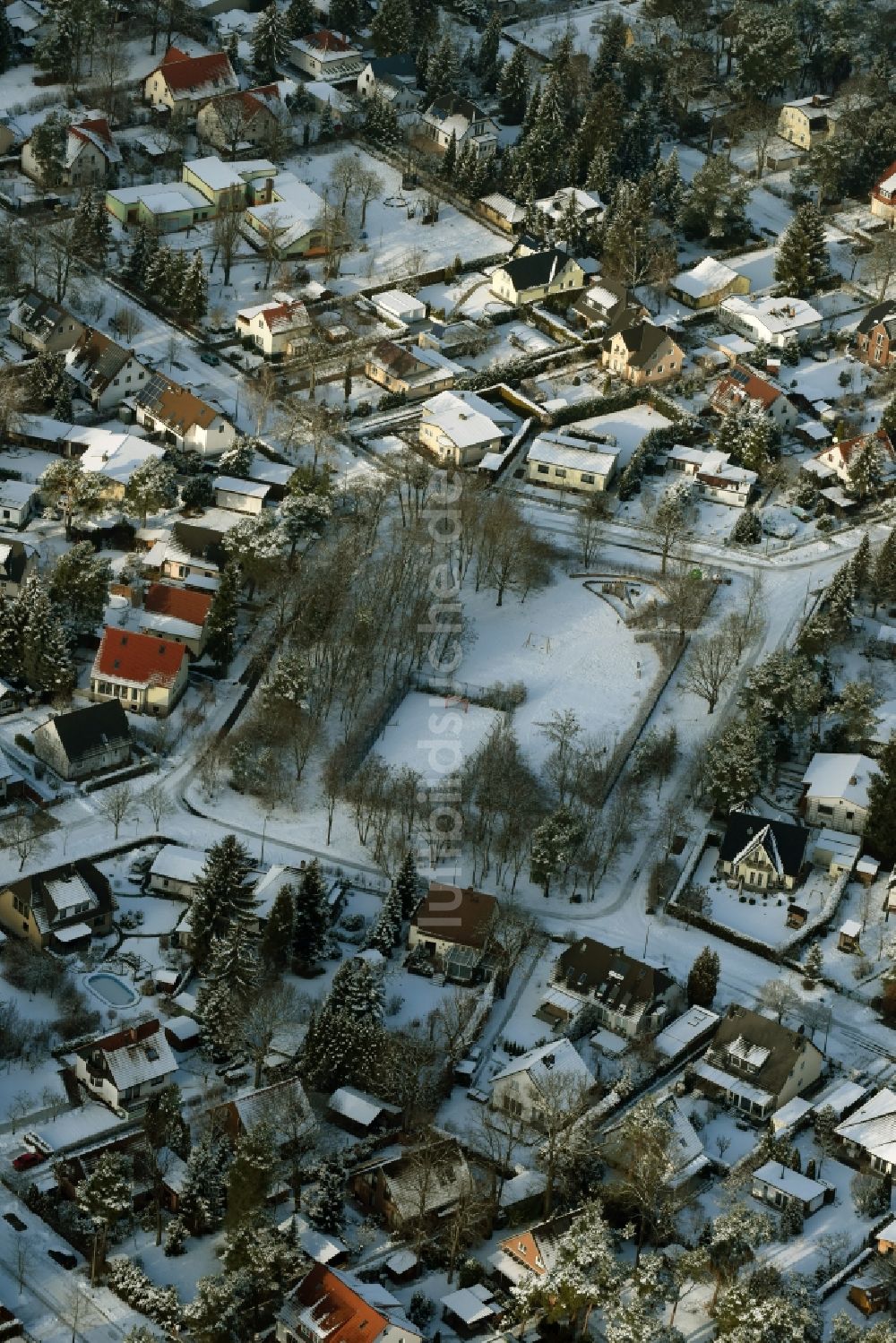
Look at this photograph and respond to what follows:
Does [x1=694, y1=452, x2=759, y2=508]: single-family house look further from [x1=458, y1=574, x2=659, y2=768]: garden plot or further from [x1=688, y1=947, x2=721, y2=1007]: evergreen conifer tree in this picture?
[x1=688, y1=947, x2=721, y2=1007]: evergreen conifer tree

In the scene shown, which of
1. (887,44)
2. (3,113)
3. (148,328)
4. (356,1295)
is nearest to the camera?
(356,1295)

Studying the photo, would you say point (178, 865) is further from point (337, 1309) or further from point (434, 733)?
point (337, 1309)

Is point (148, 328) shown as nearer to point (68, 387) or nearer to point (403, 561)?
point (68, 387)

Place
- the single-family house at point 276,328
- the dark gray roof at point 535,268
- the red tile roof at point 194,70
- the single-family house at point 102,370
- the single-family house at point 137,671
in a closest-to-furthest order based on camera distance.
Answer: the single-family house at point 137,671, the single-family house at point 102,370, the single-family house at point 276,328, the dark gray roof at point 535,268, the red tile roof at point 194,70

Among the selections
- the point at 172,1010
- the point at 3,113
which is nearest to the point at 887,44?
the point at 3,113

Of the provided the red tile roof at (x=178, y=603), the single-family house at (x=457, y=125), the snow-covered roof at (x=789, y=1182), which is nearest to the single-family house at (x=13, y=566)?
the red tile roof at (x=178, y=603)

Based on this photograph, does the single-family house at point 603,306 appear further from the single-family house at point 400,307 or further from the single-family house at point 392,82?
the single-family house at point 392,82
